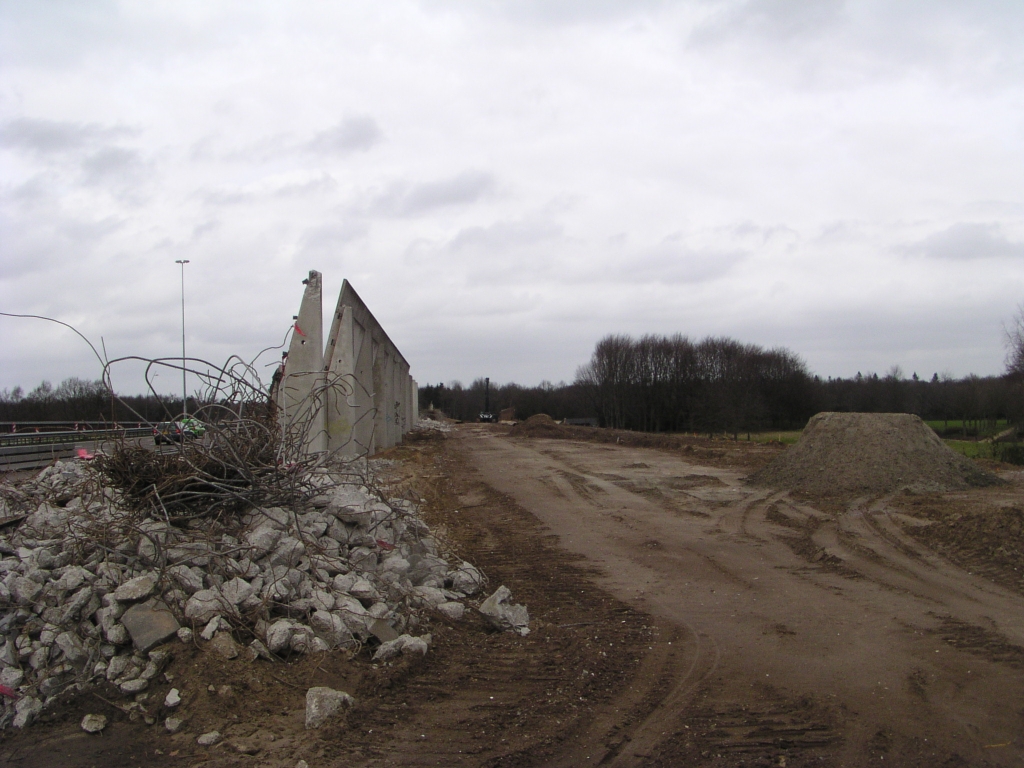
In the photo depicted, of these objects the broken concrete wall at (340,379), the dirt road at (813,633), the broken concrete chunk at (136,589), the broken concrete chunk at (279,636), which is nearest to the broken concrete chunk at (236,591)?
the broken concrete chunk at (279,636)

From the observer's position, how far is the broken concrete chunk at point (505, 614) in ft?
20.7

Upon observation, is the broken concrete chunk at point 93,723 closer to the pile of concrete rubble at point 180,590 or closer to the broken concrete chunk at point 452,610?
the pile of concrete rubble at point 180,590

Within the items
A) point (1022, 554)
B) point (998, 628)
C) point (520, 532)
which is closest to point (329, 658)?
point (998, 628)

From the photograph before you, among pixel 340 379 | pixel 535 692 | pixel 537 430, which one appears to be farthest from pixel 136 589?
pixel 537 430

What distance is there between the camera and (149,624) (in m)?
4.91

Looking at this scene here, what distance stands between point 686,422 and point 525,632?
52.5 m

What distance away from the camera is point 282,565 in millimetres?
5871

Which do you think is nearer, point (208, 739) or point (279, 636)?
point (208, 739)

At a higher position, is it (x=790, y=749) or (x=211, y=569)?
(x=211, y=569)

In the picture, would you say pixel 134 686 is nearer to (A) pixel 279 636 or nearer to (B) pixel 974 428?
(A) pixel 279 636

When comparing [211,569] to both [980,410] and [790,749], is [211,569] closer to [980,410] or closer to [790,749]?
[790,749]

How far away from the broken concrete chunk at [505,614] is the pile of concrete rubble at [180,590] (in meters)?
0.01

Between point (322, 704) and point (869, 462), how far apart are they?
14362 millimetres

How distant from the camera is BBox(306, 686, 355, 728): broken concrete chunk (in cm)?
433
